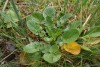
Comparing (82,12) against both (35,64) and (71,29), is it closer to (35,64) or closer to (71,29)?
(71,29)

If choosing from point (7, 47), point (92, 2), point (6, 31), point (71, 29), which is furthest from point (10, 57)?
point (92, 2)

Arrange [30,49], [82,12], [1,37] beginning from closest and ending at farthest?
[30,49], [1,37], [82,12]

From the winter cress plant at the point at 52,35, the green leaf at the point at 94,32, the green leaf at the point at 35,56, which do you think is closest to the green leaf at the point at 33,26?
the winter cress plant at the point at 52,35

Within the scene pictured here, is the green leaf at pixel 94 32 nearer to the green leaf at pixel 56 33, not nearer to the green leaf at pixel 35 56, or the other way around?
the green leaf at pixel 56 33

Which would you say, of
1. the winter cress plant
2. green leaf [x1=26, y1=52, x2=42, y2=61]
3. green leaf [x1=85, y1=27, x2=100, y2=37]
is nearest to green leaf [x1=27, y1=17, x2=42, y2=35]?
the winter cress plant

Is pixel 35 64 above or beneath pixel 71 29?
beneath

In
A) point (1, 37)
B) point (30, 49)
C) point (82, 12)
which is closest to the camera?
point (30, 49)
